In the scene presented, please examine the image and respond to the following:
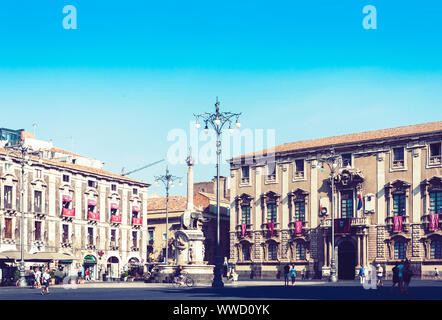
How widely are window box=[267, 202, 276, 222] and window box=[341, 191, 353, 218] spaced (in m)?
7.84

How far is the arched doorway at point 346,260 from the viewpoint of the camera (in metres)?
68.7

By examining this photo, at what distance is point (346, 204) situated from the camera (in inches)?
2734

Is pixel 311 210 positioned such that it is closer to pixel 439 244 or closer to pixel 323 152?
pixel 323 152

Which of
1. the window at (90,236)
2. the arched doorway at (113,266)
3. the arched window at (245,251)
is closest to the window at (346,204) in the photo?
the arched window at (245,251)

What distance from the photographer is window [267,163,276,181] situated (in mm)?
75250

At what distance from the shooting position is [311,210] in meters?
71.5

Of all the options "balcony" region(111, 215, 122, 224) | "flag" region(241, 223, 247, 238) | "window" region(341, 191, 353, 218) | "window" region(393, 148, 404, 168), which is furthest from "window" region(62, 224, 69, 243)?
"window" region(393, 148, 404, 168)

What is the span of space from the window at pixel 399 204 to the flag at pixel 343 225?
14.6 ft

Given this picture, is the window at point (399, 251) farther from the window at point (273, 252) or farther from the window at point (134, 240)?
the window at point (134, 240)

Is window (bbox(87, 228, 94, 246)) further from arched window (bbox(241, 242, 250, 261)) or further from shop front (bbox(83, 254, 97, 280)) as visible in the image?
arched window (bbox(241, 242, 250, 261))
